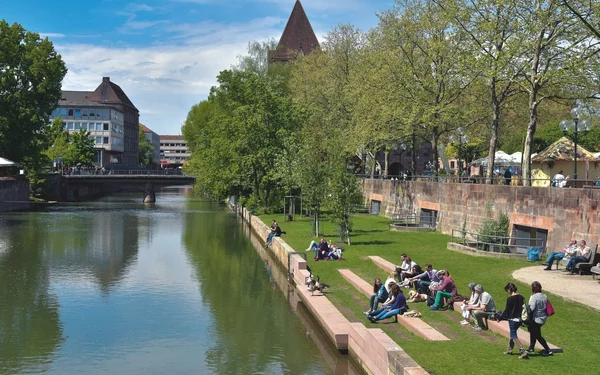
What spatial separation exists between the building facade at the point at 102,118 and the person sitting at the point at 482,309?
120m

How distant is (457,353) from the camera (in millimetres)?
14531

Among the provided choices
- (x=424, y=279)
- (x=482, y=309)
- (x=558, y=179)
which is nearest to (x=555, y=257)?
(x=558, y=179)

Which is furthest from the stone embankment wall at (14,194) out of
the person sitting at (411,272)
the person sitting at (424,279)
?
the person sitting at (424,279)

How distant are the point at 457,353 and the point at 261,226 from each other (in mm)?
33395

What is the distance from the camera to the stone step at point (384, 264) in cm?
2579

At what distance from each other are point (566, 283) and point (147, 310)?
14738 millimetres

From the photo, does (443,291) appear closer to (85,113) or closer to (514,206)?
(514,206)

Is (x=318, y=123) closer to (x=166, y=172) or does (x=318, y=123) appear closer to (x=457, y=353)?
(x=166, y=172)

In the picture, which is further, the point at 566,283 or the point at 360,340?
the point at 566,283

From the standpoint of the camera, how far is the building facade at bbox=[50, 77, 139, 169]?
141m

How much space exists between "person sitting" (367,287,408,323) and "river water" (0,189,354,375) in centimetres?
164

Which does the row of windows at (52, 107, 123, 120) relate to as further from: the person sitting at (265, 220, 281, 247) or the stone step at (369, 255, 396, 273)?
the stone step at (369, 255, 396, 273)

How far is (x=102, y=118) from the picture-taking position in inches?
5630

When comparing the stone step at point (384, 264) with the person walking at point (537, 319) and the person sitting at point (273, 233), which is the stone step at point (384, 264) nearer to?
the person sitting at point (273, 233)
